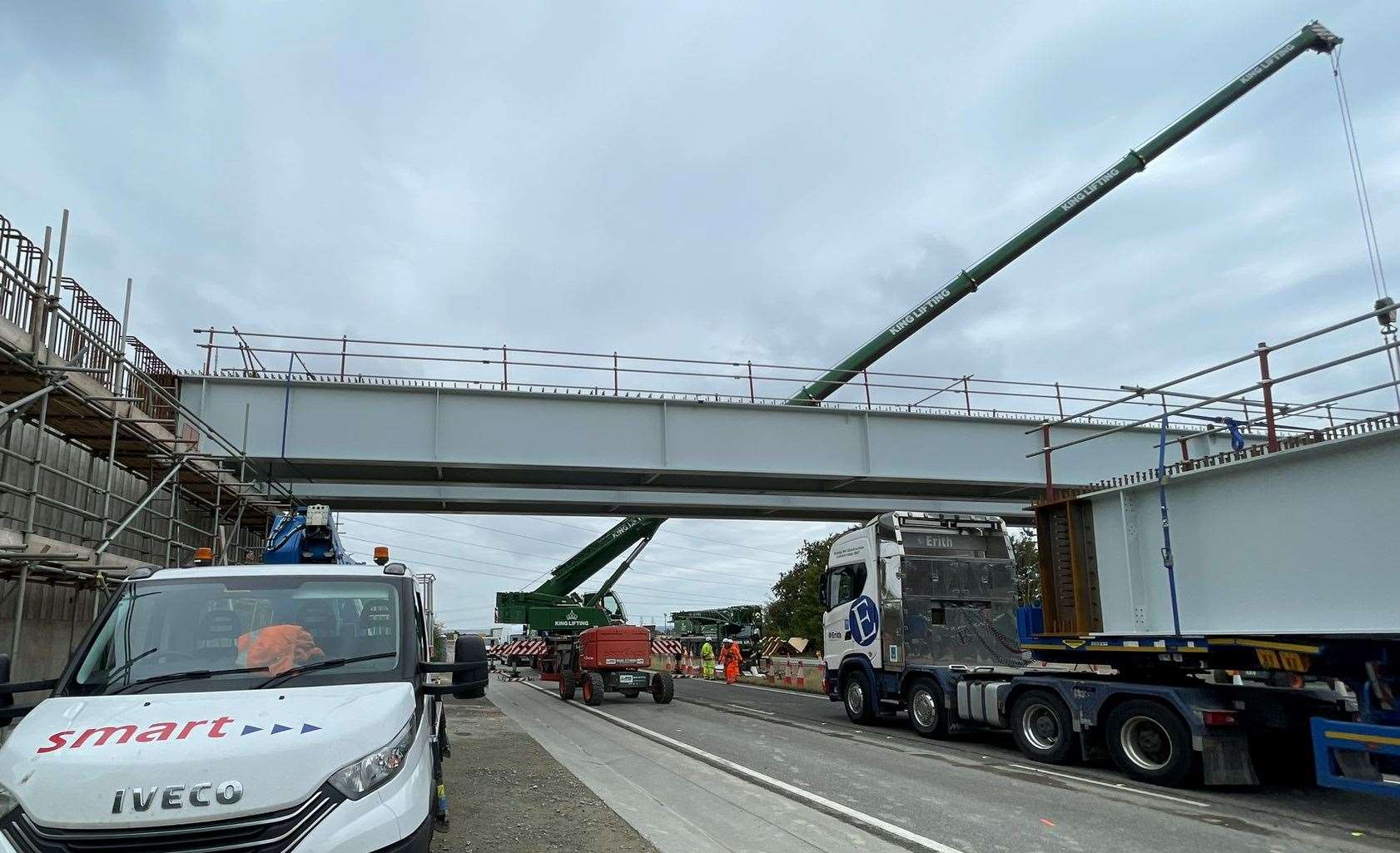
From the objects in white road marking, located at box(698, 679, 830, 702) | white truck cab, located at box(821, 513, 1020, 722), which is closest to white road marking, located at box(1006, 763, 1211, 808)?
white truck cab, located at box(821, 513, 1020, 722)

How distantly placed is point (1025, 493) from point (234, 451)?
56.8 ft

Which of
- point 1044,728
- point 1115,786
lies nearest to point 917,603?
point 1044,728

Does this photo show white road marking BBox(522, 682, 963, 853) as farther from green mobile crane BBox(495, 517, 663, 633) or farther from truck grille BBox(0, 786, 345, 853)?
green mobile crane BBox(495, 517, 663, 633)

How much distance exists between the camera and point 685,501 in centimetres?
2150

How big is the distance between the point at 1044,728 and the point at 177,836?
10270 mm

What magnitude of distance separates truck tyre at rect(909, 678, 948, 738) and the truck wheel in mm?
7034

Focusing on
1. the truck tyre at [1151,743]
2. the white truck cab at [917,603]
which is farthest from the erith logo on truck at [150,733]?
the white truck cab at [917,603]

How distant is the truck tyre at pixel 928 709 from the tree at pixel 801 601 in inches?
1568

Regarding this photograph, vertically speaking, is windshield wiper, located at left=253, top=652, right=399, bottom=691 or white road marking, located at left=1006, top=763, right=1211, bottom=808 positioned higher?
windshield wiper, located at left=253, top=652, right=399, bottom=691

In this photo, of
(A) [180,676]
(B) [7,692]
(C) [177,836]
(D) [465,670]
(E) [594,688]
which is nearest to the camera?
(C) [177,836]

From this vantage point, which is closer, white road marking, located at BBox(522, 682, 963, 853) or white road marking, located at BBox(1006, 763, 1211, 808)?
white road marking, located at BBox(522, 682, 963, 853)

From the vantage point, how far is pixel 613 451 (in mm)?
18078

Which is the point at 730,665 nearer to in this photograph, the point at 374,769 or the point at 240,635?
the point at 240,635

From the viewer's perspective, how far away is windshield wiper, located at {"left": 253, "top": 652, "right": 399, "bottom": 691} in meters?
4.62
